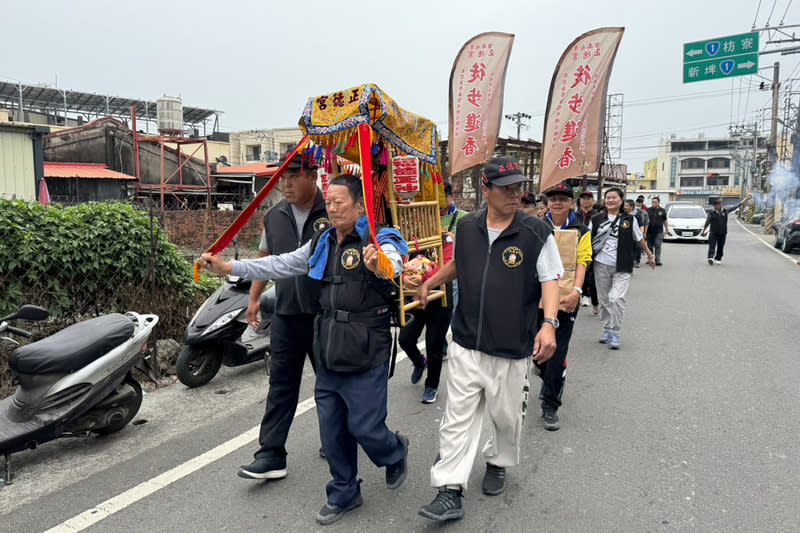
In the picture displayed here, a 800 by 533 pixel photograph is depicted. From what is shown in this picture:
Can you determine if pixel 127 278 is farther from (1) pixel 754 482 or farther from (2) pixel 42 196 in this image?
(2) pixel 42 196

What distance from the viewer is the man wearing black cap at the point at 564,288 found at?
404cm

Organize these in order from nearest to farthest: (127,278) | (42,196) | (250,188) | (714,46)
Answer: (127,278) → (42,196) → (714,46) → (250,188)

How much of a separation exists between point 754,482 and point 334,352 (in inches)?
98.7

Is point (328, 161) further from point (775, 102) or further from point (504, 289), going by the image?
point (775, 102)

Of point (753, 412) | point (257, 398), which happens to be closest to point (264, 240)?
point (257, 398)

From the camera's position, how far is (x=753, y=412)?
14.0ft

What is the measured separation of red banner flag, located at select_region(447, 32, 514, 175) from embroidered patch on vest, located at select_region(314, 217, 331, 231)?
7.67m

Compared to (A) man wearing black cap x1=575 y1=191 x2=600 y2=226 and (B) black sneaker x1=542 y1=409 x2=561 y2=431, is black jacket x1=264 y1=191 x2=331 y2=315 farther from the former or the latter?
(A) man wearing black cap x1=575 y1=191 x2=600 y2=226

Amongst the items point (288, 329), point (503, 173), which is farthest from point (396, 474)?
point (503, 173)

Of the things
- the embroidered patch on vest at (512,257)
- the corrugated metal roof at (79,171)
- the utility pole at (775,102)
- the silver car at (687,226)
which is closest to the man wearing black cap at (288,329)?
the embroidered patch on vest at (512,257)

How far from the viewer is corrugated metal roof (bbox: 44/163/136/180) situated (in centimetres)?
1812

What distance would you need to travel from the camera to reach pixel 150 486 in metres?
3.15

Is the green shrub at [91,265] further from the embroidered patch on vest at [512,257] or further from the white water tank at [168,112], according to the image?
the white water tank at [168,112]

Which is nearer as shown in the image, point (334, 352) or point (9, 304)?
point (334, 352)
